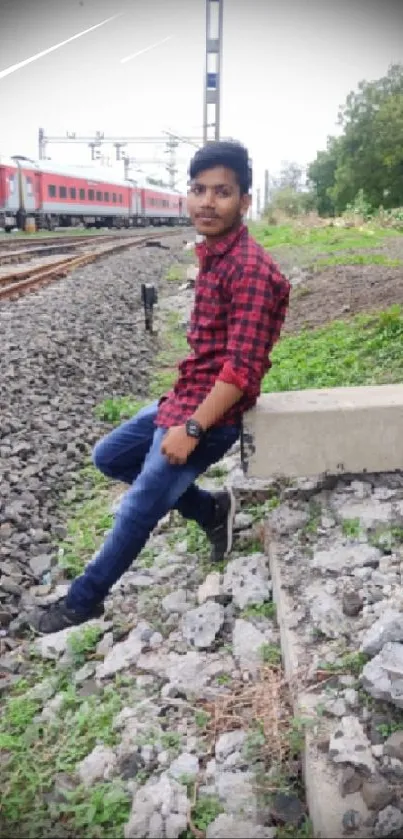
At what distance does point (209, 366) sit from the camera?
9.95 ft

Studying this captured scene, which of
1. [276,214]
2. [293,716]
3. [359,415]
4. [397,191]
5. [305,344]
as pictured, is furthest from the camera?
[397,191]

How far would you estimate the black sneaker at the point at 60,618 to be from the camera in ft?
10.6

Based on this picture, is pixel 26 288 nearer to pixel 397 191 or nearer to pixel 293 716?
pixel 293 716

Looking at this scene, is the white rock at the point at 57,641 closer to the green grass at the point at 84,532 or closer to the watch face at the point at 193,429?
the green grass at the point at 84,532

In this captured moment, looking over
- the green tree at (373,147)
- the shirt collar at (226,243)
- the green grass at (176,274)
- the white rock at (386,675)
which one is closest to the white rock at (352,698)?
the white rock at (386,675)

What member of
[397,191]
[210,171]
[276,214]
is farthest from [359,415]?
[397,191]

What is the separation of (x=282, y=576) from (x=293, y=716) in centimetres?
73

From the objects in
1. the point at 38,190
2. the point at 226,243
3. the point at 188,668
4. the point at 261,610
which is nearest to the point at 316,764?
the point at 188,668

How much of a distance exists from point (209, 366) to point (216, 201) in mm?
603

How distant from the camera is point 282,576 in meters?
3.23

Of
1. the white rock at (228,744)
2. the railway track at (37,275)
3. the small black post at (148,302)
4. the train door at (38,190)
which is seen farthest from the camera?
the train door at (38,190)

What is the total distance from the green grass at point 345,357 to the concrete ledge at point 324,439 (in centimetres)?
182

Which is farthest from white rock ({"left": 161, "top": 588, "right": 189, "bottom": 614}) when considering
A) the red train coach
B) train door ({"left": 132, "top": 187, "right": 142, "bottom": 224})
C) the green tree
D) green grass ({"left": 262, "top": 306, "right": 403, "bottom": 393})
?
the green tree

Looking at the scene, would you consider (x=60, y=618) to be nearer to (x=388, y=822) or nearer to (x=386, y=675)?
(x=386, y=675)
